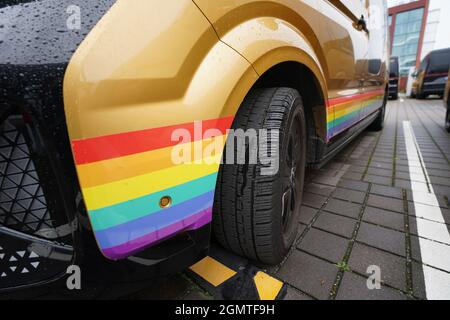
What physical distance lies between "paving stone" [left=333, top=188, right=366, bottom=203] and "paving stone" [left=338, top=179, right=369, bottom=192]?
86 mm

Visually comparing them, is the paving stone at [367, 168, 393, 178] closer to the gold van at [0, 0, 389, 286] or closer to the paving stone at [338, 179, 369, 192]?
the paving stone at [338, 179, 369, 192]

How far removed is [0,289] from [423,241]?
197 centimetres

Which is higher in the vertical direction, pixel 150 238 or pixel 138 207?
pixel 138 207

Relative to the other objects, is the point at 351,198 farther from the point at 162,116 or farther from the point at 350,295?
the point at 162,116

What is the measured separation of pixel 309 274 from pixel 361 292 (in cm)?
23

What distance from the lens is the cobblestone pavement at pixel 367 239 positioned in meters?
1.14

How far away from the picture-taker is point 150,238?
2.44 ft

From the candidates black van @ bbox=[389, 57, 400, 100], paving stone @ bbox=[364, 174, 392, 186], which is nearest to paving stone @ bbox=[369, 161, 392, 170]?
paving stone @ bbox=[364, 174, 392, 186]

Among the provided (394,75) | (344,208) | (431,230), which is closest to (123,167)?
(344,208)

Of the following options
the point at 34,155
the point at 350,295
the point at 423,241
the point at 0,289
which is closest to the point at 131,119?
the point at 34,155

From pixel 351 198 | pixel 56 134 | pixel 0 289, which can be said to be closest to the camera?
pixel 56 134

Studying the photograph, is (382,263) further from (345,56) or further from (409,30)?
(409,30)

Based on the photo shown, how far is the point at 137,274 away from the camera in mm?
782

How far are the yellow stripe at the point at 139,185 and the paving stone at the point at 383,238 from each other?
4.06ft
